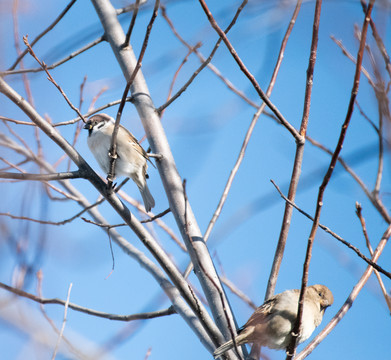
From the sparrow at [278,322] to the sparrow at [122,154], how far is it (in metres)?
1.47

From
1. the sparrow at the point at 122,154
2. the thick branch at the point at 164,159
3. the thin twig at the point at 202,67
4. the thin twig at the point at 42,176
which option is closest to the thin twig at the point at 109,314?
the thick branch at the point at 164,159

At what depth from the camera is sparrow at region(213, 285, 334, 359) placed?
8.05ft

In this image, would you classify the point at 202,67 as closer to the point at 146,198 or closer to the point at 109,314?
the point at 109,314

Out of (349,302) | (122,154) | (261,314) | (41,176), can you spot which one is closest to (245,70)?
(41,176)

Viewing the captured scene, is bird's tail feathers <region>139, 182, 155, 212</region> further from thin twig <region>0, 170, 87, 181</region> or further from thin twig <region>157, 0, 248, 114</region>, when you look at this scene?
thin twig <region>0, 170, 87, 181</region>

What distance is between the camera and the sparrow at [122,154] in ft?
12.1

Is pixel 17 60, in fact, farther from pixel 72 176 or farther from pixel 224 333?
pixel 224 333

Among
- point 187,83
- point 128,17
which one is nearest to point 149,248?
point 187,83

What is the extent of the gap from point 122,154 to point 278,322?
73.8 inches

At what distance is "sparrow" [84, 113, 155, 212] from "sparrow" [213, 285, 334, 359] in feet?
4.84

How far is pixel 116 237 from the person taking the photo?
329cm

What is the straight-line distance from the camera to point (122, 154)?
3816mm

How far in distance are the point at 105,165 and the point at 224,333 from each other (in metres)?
1.85

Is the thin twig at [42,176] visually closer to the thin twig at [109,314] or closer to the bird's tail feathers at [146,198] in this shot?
the thin twig at [109,314]
